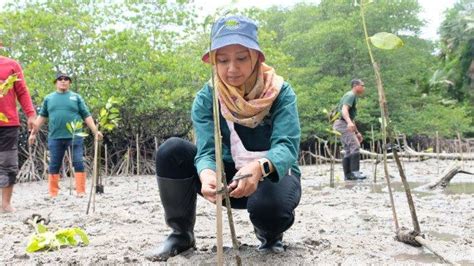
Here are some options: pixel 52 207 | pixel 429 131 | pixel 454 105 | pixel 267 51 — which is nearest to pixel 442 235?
pixel 52 207

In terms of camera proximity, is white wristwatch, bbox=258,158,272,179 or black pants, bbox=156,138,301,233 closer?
white wristwatch, bbox=258,158,272,179

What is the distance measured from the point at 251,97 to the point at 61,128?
13.7ft

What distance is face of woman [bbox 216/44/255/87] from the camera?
6.81 feet

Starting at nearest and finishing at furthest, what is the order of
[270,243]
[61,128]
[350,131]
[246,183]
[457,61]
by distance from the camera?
[246,183] < [270,243] < [61,128] < [350,131] < [457,61]

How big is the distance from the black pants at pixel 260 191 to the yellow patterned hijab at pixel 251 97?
27 centimetres

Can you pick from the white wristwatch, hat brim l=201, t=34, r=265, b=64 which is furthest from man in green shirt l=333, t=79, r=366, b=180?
the white wristwatch

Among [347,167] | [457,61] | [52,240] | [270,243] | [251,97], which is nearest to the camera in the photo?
[251,97]

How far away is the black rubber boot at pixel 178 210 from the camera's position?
2.33m

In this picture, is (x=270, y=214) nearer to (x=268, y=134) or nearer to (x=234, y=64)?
(x=268, y=134)

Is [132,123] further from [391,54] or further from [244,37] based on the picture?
[391,54]

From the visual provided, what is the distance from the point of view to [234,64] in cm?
209

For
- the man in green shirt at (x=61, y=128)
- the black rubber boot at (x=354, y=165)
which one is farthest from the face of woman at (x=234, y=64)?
the black rubber boot at (x=354, y=165)

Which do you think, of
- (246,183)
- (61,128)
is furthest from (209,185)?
(61,128)

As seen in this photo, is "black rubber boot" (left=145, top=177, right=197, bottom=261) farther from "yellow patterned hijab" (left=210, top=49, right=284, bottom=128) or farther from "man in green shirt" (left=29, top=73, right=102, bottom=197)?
"man in green shirt" (left=29, top=73, right=102, bottom=197)
